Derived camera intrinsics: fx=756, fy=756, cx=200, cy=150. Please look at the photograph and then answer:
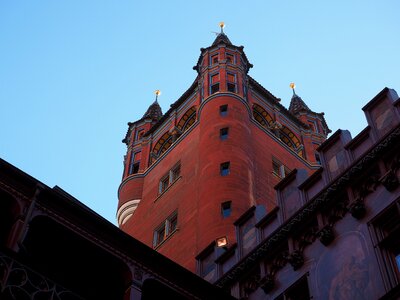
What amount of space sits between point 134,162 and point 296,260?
3520 cm

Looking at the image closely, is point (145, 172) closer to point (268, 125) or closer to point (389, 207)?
point (268, 125)

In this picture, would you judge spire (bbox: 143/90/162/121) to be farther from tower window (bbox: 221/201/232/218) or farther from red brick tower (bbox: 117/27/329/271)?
tower window (bbox: 221/201/232/218)

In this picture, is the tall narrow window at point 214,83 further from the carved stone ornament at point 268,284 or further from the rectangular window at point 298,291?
the rectangular window at point 298,291

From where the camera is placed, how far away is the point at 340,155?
874 inches

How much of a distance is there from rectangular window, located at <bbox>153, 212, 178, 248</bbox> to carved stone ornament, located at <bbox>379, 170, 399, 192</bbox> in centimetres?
2294

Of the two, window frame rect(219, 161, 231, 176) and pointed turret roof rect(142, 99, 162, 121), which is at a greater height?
pointed turret roof rect(142, 99, 162, 121)

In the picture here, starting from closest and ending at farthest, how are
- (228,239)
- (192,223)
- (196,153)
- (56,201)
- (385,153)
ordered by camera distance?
(56,201)
(385,153)
(228,239)
(192,223)
(196,153)

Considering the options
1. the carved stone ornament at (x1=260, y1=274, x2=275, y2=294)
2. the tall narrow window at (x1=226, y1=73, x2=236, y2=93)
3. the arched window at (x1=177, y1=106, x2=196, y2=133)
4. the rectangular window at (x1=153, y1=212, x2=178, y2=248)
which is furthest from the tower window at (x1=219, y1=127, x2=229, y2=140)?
the carved stone ornament at (x1=260, y1=274, x2=275, y2=294)

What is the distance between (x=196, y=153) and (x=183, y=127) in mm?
7799

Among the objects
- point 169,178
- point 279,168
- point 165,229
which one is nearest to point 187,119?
point 169,178

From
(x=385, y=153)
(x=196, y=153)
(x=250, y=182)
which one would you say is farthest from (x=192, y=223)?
(x=385, y=153)

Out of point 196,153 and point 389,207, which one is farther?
point 196,153

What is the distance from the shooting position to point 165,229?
42.2m

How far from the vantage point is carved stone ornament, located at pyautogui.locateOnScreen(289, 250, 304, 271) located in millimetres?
20719
